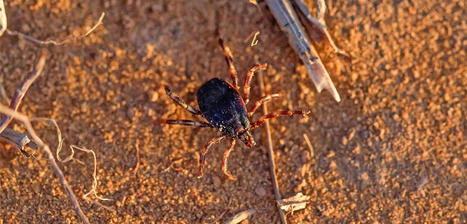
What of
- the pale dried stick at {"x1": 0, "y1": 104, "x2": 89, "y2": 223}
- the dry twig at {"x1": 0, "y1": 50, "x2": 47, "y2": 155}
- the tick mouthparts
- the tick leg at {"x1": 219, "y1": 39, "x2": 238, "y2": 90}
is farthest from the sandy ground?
the pale dried stick at {"x1": 0, "y1": 104, "x2": 89, "y2": 223}

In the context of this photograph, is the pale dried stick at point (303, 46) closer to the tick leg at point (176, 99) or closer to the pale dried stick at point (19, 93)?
the tick leg at point (176, 99)

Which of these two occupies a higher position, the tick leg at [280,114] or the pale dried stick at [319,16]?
the pale dried stick at [319,16]

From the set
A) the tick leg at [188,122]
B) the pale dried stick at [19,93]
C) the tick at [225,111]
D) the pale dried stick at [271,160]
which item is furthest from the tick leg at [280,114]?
the pale dried stick at [19,93]

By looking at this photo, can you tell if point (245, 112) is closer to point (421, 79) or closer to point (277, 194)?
point (277, 194)

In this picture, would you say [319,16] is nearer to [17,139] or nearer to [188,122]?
[188,122]

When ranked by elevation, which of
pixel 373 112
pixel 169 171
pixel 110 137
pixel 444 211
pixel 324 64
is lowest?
pixel 444 211

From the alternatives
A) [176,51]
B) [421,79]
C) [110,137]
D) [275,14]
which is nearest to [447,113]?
[421,79]

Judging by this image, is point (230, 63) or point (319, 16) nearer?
point (319, 16)

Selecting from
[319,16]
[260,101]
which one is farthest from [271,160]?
[319,16]

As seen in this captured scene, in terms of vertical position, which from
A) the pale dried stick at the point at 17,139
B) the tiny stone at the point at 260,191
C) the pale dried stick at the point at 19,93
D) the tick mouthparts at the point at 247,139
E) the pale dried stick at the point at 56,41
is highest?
the pale dried stick at the point at 56,41
